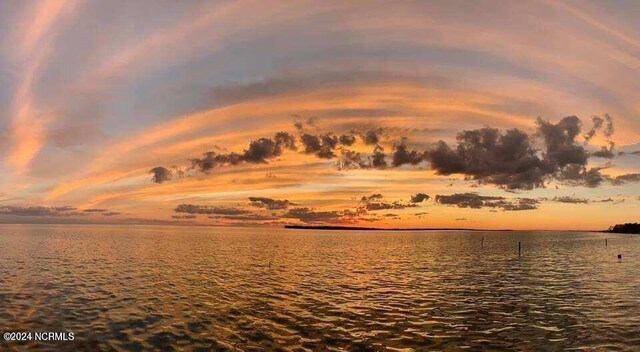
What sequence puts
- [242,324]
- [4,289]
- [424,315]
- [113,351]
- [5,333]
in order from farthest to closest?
[4,289] < [424,315] < [242,324] < [5,333] < [113,351]

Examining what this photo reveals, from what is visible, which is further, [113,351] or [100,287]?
[100,287]

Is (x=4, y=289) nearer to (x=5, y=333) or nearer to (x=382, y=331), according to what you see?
(x=5, y=333)

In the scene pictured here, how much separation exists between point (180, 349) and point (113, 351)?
4019mm

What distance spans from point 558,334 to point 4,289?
5629 centimetres

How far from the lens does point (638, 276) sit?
227 ft

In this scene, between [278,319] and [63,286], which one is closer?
[278,319]

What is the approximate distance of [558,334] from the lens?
32.4 m

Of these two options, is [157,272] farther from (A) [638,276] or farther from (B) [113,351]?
(A) [638,276]

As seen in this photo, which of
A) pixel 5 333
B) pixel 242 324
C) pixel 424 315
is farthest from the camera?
pixel 424 315

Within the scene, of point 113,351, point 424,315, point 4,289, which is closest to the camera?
point 113,351

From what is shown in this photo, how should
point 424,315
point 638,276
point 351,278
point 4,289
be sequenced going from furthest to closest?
point 638,276
point 351,278
point 4,289
point 424,315

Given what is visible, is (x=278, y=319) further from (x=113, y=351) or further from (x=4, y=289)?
(x=4, y=289)

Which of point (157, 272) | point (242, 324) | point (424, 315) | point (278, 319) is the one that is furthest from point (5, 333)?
point (157, 272)

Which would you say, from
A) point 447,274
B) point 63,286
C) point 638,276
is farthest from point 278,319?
point 638,276
